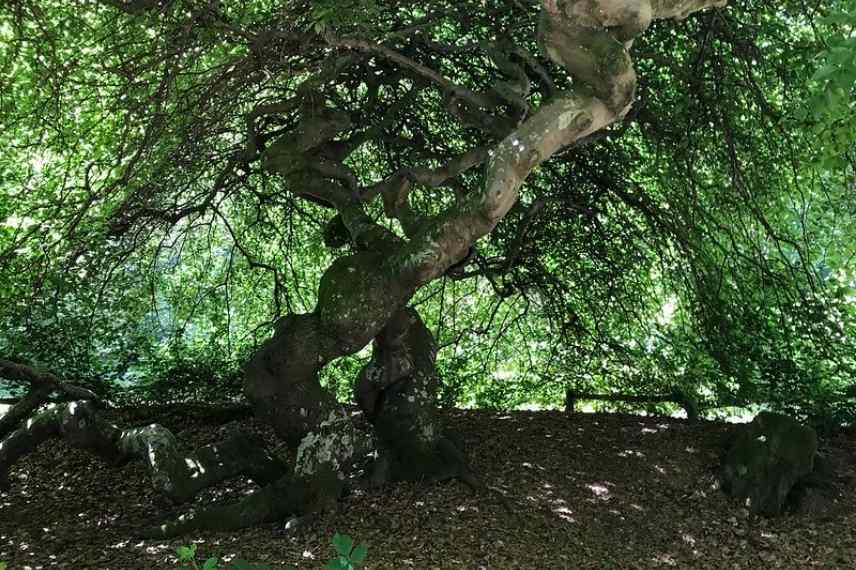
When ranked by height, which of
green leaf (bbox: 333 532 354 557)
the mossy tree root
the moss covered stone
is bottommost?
green leaf (bbox: 333 532 354 557)

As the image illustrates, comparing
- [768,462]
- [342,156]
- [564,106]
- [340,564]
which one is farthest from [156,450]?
[768,462]

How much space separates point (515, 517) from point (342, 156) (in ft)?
9.55

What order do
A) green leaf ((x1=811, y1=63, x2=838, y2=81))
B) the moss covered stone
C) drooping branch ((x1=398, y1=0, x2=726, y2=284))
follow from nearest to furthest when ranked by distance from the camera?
green leaf ((x1=811, y1=63, x2=838, y2=81)) < drooping branch ((x1=398, y1=0, x2=726, y2=284)) < the moss covered stone

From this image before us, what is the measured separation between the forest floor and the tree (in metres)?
0.36

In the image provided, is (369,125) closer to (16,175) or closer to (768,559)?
(16,175)

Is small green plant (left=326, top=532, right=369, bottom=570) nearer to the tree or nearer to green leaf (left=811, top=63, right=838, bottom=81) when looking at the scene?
green leaf (left=811, top=63, right=838, bottom=81)

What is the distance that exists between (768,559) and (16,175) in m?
7.26

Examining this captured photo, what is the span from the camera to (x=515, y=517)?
575 centimetres

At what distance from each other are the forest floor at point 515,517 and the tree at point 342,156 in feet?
1.18

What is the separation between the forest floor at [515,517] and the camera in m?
5.21

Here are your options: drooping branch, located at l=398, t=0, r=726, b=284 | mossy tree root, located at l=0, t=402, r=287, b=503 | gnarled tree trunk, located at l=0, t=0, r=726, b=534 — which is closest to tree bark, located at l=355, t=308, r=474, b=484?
gnarled tree trunk, located at l=0, t=0, r=726, b=534

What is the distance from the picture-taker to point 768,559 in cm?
566

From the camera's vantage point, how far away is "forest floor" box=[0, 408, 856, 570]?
5.21m

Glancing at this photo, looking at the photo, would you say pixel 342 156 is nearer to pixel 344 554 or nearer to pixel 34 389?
pixel 34 389
